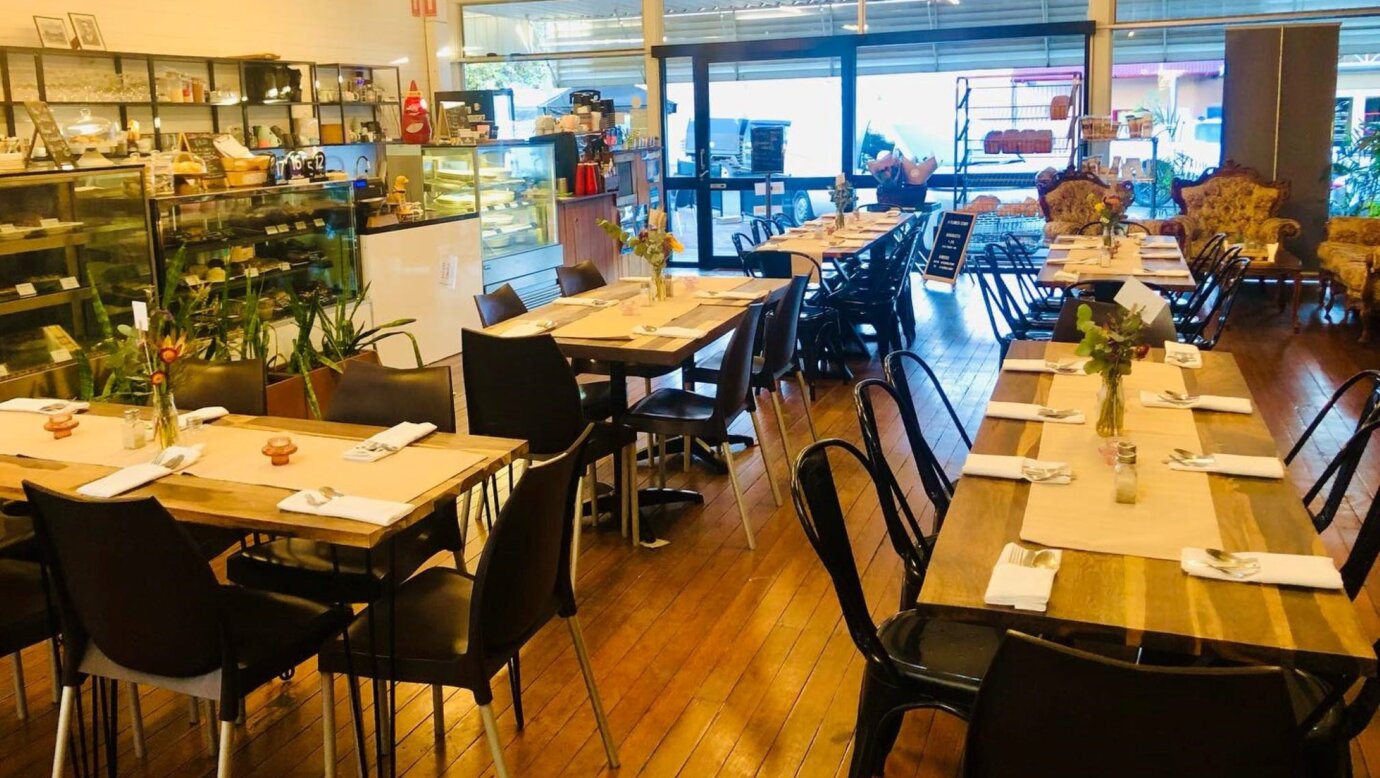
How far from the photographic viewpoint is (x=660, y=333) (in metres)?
4.48

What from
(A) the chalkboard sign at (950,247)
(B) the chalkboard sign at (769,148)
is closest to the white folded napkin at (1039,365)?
(A) the chalkboard sign at (950,247)

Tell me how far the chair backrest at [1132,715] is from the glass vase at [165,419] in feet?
7.34

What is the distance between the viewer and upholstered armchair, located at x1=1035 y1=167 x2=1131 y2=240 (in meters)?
9.50

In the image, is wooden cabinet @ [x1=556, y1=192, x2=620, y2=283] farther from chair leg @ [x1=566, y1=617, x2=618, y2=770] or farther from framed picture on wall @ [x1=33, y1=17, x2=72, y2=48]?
chair leg @ [x1=566, y1=617, x2=618, y2=770]

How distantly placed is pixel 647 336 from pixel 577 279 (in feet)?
4.88

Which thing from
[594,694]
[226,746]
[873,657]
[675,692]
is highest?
[873,657]

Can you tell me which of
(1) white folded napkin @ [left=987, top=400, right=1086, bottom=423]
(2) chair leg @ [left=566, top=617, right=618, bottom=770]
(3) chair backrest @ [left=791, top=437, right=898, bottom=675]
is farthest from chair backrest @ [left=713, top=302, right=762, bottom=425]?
(3) chair backrest @ [left=791, top=437, right=898, bottom=675]

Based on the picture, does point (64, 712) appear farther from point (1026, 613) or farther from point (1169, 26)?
point (1169, 26)

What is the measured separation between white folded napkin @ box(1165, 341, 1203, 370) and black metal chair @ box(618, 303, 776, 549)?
150 cm

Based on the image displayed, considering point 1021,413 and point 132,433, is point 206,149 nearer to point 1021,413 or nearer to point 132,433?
point 132,433

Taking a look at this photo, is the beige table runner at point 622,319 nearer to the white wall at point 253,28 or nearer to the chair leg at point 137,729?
the chair leg at point 137,729

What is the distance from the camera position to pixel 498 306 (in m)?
5.07

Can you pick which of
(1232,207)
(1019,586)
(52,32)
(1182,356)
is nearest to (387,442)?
(1019,586)

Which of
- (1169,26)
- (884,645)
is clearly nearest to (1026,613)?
(884,645)
